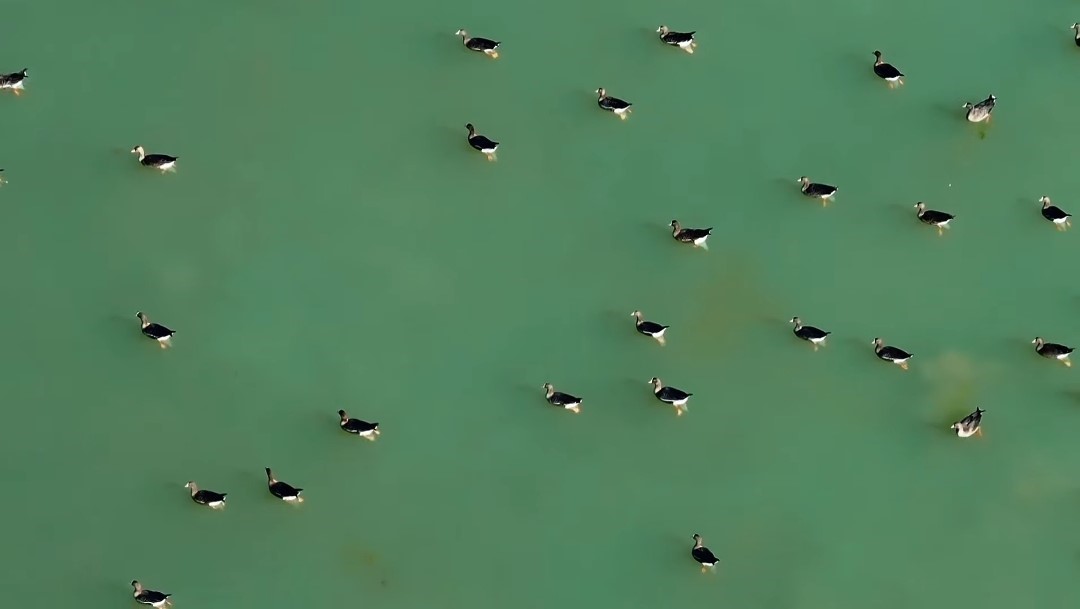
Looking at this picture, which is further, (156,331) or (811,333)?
(811,333)

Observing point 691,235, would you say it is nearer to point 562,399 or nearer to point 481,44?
point 562,399

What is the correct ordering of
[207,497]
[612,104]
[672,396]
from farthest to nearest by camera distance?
[612,104], [672,396], [207,497]

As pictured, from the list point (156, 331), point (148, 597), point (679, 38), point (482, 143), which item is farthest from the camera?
point (679, 38)

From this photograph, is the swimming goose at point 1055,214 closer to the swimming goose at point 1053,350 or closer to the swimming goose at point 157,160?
the swimming goose at point 1053,350

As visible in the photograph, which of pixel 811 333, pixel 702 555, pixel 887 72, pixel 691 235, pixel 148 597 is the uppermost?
pixel 887 72

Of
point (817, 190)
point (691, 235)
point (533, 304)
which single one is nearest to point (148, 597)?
point (533, 304)

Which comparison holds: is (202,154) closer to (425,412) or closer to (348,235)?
(348,235)
